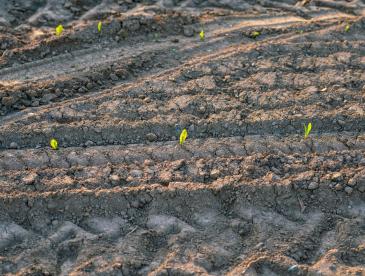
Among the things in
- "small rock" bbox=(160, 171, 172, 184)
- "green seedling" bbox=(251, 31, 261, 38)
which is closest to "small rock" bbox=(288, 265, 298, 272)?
"small rock" bbox=(160, 171, 172, 184)

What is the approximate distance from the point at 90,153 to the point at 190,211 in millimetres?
1028

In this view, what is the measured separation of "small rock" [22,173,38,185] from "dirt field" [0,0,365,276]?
0.08 feet

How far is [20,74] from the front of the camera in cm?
537

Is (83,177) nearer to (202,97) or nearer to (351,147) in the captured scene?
(202,97)

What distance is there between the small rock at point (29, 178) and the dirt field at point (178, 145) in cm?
2

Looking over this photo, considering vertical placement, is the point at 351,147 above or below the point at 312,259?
above

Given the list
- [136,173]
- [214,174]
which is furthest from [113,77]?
[214,174]

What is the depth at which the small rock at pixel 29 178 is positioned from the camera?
415 cm

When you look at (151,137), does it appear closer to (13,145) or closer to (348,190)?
(13,145)

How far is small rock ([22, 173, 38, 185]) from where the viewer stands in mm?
4152

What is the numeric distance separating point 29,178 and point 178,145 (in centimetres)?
126

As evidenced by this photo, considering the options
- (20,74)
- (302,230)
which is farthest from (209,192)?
(20,74)

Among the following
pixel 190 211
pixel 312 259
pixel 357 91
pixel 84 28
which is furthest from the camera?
pixel 84 28

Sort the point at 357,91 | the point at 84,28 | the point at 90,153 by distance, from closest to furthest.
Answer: the point at 90,153
the point at 357,91
the point at 84,28
